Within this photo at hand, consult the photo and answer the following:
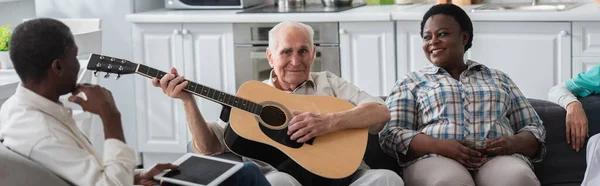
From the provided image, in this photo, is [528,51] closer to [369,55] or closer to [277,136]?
[369,55]

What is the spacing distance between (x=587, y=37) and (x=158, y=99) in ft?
7.43

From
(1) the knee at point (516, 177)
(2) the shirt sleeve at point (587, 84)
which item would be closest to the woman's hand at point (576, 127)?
(2) the shirt sleeve at point (587, 84)

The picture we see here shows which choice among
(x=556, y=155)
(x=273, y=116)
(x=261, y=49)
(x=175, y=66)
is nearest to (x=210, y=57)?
(x=175, y=66)

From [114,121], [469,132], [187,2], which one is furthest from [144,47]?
[114,121]

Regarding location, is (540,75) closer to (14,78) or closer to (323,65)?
(323,65)

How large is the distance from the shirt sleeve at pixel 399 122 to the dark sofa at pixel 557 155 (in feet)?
0.16

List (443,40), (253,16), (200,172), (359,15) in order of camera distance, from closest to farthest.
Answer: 1. (200,172)
2. (443,40)
3. (359,15)
4. (253,16)

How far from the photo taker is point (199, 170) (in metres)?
2.40

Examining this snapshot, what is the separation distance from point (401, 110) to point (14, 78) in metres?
1.49

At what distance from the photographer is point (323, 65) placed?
15.7 feet

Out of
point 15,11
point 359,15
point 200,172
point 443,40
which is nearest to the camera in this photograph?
point 200,172

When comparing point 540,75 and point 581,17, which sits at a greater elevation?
point 581,17

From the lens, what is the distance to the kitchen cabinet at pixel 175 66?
4.97m

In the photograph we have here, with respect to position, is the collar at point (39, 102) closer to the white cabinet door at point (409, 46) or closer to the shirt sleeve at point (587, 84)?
the shirt sleeve at point (587, 84)
